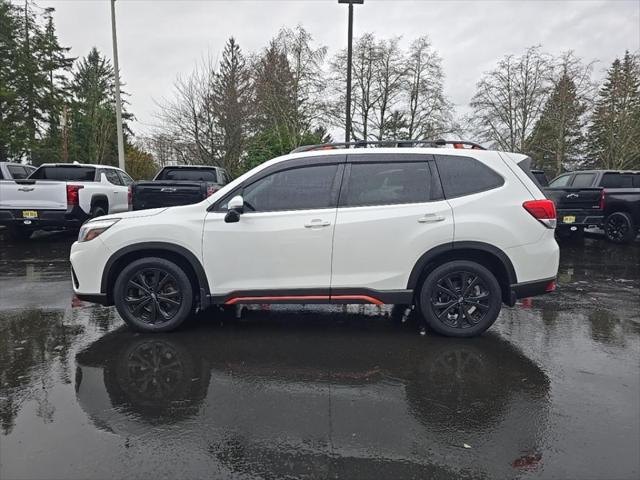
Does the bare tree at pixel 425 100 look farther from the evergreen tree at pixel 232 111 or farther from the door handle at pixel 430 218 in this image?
the door handle at pixel 430 218

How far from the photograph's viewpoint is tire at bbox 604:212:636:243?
39.1 feet

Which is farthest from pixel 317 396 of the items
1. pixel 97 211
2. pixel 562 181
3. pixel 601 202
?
pixel 562 181

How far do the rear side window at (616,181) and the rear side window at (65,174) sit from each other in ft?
43.5

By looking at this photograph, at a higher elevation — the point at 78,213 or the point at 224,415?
the point at 78,213

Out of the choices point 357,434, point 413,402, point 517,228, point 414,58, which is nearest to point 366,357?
point 413,402

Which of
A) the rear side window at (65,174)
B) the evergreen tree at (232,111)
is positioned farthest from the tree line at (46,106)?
the rear side window at (65,174)

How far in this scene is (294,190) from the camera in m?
4.84

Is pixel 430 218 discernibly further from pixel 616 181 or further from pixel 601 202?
pixel 616 181

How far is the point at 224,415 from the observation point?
325cm

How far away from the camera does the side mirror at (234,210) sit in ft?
15.0

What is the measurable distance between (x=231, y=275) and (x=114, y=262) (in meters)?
1.22

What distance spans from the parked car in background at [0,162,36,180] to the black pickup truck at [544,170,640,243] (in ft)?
43.7

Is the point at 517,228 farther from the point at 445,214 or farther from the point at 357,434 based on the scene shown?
the point at 357,434

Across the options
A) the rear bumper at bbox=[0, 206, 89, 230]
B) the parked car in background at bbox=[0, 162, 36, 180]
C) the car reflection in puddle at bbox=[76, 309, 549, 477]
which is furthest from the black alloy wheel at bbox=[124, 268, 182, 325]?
the parked car in background at bbox=[0, 162, 36, 180]
